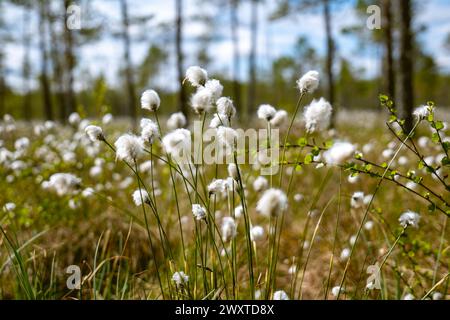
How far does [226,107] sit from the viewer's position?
157 centimetres

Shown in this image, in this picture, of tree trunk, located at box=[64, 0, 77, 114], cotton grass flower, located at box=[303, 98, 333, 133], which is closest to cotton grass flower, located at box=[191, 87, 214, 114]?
cotton grass flower, located at box=[303, 98, 333, 133]

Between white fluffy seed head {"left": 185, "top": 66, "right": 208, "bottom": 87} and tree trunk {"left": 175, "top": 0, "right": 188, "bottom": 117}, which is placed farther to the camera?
tree trunk {"left": 175, "top": 0, "right": 188, "bottom": 117}

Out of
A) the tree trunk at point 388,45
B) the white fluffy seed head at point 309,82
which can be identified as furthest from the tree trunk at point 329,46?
the white fluffy seed head at point 309,82

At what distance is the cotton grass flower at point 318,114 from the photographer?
146cm

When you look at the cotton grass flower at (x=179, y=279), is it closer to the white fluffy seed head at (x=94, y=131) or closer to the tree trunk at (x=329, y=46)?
the white fluffy seed head at (x=94, y=131)

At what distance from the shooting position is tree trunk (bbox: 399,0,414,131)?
21.8ft

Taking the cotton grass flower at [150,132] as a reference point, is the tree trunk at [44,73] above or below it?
above

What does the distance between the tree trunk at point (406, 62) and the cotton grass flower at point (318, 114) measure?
5.80 metres

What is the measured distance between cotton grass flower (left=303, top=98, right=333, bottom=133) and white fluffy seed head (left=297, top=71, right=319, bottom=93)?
3.9 inches

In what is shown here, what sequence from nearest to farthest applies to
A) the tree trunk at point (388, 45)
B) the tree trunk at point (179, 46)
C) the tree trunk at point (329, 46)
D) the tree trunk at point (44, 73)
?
the tree trunk at point (388, 45)
the tree trunk at point (179, 46)
the tree trunk at point (329, 46)
the tree trunk at point (44, 73)

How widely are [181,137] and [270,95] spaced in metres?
Answer: 58.8

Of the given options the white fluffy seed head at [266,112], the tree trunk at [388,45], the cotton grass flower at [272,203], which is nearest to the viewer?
the cotton grass flower at [272,203]

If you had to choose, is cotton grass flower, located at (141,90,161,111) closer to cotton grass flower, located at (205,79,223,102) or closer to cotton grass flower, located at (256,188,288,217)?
cotton grass flower, located at (205,79,223,102)
